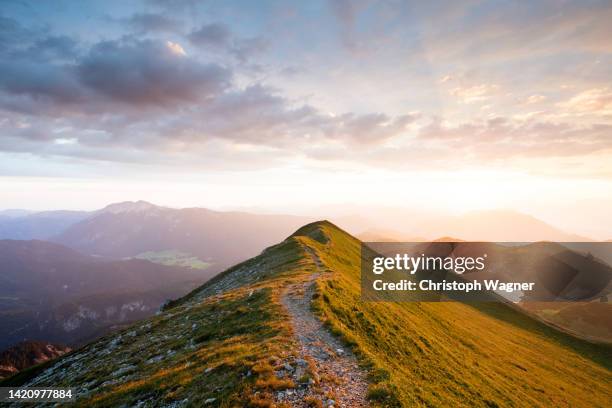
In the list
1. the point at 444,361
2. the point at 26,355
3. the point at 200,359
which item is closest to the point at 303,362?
the point at 200,359

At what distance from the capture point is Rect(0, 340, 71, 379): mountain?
464 ft

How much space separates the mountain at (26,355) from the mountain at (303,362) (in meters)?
169

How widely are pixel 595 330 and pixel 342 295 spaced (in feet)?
438

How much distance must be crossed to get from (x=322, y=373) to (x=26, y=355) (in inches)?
8368

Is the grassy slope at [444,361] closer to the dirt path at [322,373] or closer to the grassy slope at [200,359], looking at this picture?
the dirt path at [322,373]

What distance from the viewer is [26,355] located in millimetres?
152625

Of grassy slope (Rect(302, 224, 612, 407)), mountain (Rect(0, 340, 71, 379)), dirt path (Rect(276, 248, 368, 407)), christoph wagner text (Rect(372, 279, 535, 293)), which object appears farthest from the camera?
mountain (Rect(0, 340, 71, 379))

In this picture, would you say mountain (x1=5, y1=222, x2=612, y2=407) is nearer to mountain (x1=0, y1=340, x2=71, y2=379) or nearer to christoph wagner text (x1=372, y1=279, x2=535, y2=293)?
christoph wagner text (x1=372, y1=279, x2=535, y2=293)

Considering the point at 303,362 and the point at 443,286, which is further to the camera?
the point at 443,286

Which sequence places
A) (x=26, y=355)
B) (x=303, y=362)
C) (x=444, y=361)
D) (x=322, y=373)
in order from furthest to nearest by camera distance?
(x=26, y=355) → (x=444, y=361) → (x=303, y=362) → (x=322, y=373)

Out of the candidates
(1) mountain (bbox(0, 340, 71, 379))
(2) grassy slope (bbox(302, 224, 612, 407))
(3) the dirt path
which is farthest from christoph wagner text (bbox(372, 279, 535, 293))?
(1) mountain (bbox(0, 340, 71, 379))

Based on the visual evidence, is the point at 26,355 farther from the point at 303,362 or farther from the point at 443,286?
the point at 303,362

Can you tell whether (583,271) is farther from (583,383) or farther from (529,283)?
(583,383)

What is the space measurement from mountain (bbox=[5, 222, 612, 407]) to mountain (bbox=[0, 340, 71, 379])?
169406mm
